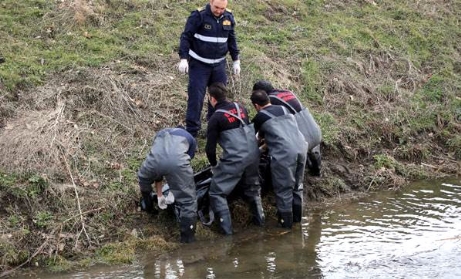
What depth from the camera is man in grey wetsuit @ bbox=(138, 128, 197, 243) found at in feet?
23.0

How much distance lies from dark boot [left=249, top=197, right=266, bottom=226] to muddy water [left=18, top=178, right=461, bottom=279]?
13cm

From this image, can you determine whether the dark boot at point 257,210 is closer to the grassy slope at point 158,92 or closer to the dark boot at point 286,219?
the dark boot at point 286,219

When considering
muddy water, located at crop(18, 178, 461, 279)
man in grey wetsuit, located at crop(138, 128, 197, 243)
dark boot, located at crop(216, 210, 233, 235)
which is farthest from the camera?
dark boot, located at crop(216, 210, 233, 235)

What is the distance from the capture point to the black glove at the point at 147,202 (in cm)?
733

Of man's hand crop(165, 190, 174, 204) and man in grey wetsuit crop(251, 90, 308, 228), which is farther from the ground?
man in grey wetsuit crop(251, 90, 308, 228)

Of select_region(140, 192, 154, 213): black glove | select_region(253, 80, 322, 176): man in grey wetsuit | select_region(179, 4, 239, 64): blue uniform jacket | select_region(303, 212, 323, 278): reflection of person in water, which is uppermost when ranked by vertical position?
select_region(179, 4, 239, 64): blue uniform jacket

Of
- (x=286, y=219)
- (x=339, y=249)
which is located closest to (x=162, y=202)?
(x=286, y=219)

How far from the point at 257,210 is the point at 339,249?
1185 millimetres

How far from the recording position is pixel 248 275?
21.0 feet

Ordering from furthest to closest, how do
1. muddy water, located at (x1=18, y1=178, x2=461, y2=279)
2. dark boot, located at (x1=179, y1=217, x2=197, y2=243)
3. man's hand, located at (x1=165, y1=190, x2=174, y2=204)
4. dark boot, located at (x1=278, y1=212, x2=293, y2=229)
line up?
dark boot, located at (x1=278, y1=212, x2=293, y2=229) → man's hand, located at (x1=165, y1=190, x2=174, y2=204) → dark boot, located at (x1=179, y1=217, x2=197, y2=243) → muddy water, located at (x1=18, y1=178, x2=461, y2=279)

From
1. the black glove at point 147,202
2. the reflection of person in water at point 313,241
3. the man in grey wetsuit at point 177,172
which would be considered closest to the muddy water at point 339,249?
the reflection of person in water at point 313,241

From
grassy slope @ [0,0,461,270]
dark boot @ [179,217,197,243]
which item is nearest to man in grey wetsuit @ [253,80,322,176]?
grassy slope @ [0,0,461,270]

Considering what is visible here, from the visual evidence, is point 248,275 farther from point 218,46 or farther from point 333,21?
point 333,21

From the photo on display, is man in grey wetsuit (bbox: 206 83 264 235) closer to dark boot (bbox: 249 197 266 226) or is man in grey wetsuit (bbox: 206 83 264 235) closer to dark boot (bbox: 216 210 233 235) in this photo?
dark boot (bbox: 216 210 233 235)
